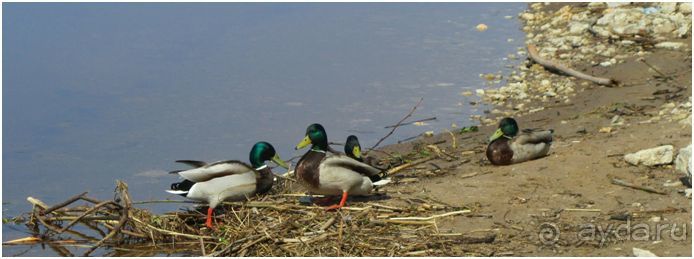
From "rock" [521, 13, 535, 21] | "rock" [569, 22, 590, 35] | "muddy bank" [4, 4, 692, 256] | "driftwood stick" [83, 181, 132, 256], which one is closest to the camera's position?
"muddy bank" [4, 4, 692, 256]

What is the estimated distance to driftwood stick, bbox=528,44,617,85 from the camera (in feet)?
38.1

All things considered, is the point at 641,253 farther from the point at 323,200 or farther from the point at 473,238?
the point at 323,200

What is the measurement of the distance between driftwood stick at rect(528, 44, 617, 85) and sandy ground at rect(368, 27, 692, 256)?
2.11 feet

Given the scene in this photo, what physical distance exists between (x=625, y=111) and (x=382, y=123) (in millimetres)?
2116

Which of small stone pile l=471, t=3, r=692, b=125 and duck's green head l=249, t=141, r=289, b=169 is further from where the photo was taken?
small stone pile l=471, t=3, r=692, b=125

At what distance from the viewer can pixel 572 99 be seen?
11.3 metres

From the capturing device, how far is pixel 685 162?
7719 mm

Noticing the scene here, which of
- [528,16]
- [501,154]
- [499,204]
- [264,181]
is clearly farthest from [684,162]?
[528,16]

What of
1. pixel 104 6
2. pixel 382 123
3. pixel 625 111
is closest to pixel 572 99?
pixel 625 111

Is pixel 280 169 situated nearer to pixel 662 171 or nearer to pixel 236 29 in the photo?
pixel 662 171

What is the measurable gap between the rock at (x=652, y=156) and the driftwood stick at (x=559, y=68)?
Result: 3.32m

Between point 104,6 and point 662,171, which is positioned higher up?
point 104,6

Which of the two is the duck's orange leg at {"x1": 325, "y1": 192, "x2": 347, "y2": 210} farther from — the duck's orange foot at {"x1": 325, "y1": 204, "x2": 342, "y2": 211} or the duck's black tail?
the duck's black tail

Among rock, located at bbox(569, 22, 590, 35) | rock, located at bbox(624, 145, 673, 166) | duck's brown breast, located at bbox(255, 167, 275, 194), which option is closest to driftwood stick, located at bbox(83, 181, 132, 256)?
duck's brown breast, located at bbox(255, 167, 275, 194)
